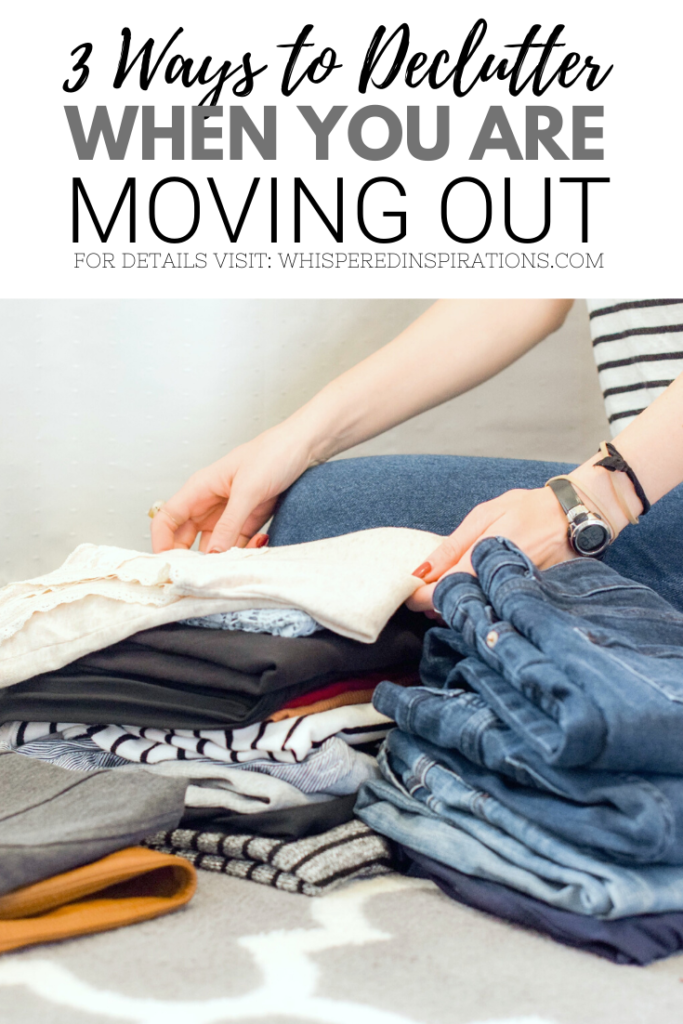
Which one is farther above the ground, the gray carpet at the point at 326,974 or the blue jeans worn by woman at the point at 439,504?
the blue jeans worn by woman at the point at 439,504

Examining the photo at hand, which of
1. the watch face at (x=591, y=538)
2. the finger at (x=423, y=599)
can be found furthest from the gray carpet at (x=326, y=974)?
the watch face at (x=591, y=538)

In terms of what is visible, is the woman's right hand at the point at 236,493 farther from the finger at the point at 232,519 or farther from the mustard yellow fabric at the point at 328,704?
the mustard yellow fabric at the point at 328,704

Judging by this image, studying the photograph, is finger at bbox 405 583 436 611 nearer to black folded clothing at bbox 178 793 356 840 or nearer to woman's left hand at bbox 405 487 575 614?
woman's left hand at bbox 405 487 575 614

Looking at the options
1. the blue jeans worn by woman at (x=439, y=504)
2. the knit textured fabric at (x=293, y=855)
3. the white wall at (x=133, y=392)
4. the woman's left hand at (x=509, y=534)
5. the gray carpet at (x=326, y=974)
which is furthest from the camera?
the white wall at (x=133, y=392)

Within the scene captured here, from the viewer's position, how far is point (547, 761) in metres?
0.43

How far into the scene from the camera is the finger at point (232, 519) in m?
0.89

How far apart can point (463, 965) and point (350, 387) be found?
26.5 inches

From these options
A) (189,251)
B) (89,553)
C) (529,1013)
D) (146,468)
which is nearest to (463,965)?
(529,1013)

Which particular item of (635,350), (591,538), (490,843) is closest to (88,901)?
(490,843)

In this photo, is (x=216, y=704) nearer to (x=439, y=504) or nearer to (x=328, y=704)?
(x=328, y=704)

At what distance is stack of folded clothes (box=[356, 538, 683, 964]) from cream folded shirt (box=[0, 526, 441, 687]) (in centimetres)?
5

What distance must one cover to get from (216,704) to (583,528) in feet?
1.09

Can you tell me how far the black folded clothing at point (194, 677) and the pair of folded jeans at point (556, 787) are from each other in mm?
82

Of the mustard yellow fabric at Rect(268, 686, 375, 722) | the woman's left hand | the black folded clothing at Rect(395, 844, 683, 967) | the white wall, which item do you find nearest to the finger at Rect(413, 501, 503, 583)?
the woman's left hand
